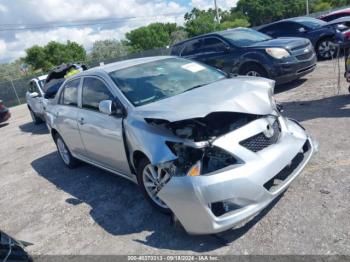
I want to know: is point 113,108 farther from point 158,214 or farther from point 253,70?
point 253,70

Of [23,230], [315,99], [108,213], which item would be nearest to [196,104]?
[108,213]

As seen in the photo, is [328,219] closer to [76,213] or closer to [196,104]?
[196,104]

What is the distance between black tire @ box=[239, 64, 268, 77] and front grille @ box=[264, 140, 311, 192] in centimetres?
530

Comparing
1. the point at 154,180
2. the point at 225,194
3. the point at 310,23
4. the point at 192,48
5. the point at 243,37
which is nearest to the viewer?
the point at 225,194

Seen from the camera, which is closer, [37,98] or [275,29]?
[37,98]

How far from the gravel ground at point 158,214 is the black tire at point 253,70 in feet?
5.97

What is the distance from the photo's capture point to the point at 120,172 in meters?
5.10

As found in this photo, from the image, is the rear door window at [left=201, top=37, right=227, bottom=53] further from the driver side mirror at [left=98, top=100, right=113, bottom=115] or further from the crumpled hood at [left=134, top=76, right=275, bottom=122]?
the driver side mirror at [left=98, top=100, right=113, bottom=115]

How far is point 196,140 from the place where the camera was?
3.72 metres

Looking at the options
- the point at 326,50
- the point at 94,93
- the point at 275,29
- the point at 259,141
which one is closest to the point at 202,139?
the point at 259,141

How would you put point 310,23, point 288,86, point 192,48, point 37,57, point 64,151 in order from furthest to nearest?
point 37,57
point 310,23
point 192,48
point 288,86
point 64,151

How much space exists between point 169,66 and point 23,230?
2976 mm

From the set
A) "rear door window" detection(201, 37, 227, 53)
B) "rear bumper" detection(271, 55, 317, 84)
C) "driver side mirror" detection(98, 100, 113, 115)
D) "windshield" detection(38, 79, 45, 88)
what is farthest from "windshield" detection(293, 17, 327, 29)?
"driver side mirror" detection(98, 100, 113, 115)

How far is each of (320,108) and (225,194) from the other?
4548 millimetres
